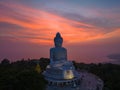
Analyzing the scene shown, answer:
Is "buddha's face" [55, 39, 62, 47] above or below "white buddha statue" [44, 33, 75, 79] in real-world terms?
above

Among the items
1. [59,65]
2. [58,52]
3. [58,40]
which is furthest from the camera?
[58,52]

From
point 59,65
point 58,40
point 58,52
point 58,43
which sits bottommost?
point 59,65

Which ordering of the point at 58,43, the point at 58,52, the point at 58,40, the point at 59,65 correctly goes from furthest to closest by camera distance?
the point at 58,43 < the point at 58,52 < the point at 58,40 < the point at 59,65

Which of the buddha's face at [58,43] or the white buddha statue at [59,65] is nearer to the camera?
the white buddha statue at [59,65]

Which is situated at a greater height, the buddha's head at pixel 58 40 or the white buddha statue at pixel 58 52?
the buddha's head at pixel 58 40

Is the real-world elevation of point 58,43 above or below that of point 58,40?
below

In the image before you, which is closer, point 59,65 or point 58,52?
point 59,65

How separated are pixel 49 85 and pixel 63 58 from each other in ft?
27.3

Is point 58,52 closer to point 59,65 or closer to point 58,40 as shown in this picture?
point 58,40

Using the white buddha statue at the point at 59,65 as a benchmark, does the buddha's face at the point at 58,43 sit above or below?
above

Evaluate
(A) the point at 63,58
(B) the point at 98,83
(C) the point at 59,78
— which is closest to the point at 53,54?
(A) the point at 63,58

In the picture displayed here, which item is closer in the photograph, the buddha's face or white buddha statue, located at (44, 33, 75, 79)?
white buddha statue, located at (44, 33, 75, 79)

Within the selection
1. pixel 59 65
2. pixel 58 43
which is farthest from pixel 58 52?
pixel 59 65

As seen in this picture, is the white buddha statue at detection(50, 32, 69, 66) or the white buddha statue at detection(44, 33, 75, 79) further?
the white buddha statue at detection(50, 32, 69, 66)
